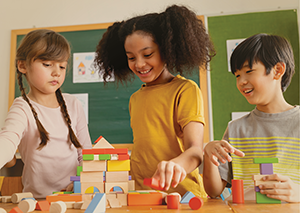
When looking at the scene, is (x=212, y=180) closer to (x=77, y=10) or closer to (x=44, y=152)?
(x=44, y=152)

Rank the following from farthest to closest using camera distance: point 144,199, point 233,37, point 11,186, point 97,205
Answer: point 233,37, point 11,186, point 144,199, point 97,205

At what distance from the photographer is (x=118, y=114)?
224cm

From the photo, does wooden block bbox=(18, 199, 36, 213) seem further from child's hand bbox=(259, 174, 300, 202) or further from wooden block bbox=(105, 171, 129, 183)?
child's hand bbox=(259, 174, 300, 202)

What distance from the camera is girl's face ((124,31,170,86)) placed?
91 centimetres

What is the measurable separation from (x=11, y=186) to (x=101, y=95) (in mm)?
949

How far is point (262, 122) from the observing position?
93 cm

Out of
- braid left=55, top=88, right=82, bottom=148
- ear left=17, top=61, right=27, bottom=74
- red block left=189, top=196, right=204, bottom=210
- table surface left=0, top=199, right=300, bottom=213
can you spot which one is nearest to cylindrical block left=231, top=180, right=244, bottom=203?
table surface left=0, top=199, right=300, bottom=213

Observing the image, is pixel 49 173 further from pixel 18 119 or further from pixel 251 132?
pixel 251 132

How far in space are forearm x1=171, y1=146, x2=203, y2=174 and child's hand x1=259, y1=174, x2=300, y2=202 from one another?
167 millimetres

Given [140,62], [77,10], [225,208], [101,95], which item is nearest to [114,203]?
[225,208]

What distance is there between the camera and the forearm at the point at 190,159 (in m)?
0.68

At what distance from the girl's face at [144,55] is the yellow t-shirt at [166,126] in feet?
0.23

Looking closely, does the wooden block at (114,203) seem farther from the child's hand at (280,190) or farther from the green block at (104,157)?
the child's hand at (280,190)

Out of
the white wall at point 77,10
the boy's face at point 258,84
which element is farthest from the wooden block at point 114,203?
the white wall at point 77,10
